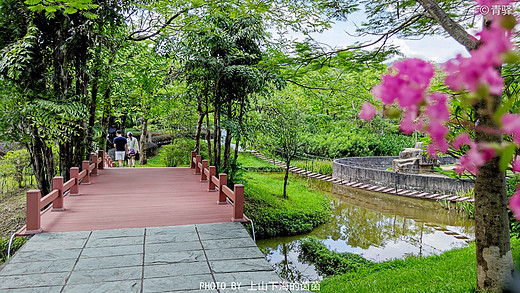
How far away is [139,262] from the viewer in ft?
12.5

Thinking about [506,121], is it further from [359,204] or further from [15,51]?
[359,204]

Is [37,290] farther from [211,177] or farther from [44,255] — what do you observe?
[211,177]

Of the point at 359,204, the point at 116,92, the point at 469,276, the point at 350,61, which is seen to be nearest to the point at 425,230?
the point at 359,204

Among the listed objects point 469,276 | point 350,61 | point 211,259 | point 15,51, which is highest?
point 15,51

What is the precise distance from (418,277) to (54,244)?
440 cm

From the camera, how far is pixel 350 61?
5.03 meters

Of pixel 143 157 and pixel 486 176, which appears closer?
pixel 486 176

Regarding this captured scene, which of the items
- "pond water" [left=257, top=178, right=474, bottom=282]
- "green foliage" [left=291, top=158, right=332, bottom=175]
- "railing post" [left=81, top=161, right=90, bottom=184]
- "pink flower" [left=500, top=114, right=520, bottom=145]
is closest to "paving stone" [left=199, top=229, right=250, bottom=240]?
"pond water" [left=257, top=178, right=474, bottom=282]

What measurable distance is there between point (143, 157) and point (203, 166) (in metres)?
9.32

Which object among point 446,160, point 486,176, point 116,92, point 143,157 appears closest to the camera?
point 486,176

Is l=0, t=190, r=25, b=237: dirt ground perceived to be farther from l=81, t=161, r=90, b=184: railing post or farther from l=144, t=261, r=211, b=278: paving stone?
l=144, t=261, r=211, b=278: paving stone

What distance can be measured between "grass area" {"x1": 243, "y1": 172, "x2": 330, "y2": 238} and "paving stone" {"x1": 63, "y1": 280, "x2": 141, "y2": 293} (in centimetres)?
534

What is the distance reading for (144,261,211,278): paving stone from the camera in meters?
3.54

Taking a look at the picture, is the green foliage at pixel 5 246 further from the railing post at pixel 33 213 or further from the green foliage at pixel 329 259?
the green foliage at pixel 329 259
